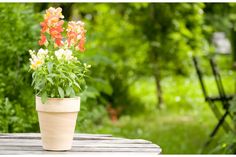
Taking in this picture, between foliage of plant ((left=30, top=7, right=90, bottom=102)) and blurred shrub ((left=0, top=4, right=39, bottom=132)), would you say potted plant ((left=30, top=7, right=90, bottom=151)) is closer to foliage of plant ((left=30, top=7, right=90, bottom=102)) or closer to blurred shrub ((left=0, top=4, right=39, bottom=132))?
foliage of plant ((left=30, top=7, right=90, bottom=102))

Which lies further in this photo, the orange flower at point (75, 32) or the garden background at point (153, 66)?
the garden background at point (153, 66)

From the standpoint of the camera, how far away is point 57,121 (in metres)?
2.51

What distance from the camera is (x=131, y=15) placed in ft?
25.6

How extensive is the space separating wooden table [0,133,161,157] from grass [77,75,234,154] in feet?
6.94

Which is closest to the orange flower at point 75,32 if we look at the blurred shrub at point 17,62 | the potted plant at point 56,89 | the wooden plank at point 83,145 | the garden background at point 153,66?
the potted plant at point 56,89

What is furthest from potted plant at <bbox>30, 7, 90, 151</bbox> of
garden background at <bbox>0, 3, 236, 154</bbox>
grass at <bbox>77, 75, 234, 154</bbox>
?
grass at <bbox>77, 75, 234, 154</bbox>

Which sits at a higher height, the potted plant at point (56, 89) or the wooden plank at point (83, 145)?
the potted plant at point (56, 89)

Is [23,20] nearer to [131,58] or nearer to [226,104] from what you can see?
[226,104]

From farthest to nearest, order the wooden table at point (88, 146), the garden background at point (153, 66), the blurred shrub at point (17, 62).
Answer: the garden background at point (153, 66) < the blurred shrub at point (17, 62) < the wooden table at point (88, 146)

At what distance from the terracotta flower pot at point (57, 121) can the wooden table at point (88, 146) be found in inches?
1.5

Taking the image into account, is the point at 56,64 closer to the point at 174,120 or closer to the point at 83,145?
the point at 83,145

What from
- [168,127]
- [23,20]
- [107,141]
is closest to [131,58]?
[168,127]

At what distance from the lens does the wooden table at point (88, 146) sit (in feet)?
8.14

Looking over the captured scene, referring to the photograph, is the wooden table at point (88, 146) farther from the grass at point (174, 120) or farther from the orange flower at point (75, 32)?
the grass at point (174, 120)
